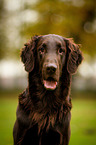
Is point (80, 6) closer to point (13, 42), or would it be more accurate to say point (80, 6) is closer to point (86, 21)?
point (86, 21)

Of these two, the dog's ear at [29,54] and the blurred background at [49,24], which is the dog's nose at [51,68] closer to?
the dog's ear at [29,54]

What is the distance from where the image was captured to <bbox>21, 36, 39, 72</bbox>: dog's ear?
12.8 ft

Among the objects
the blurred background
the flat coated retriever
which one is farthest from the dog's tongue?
the blurred background

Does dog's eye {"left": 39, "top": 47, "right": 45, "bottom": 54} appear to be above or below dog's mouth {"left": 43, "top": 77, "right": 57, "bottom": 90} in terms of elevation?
above

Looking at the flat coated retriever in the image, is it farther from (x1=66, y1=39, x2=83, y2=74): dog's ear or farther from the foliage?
the foliage

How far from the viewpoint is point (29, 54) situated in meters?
4.04

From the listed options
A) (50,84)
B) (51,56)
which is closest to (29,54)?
(51,56)

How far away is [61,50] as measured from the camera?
12.6ft

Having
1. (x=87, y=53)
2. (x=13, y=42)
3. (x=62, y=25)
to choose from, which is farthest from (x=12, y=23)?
(x=87, y=53)

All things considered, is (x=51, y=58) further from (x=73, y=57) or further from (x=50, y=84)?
(x=73, y=57)

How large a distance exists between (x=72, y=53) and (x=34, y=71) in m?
→ 0.78

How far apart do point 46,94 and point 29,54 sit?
30.9 inches

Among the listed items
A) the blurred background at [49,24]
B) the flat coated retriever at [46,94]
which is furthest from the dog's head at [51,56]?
the blurred background at [49,24]

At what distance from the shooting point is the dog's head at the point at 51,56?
138 inches
